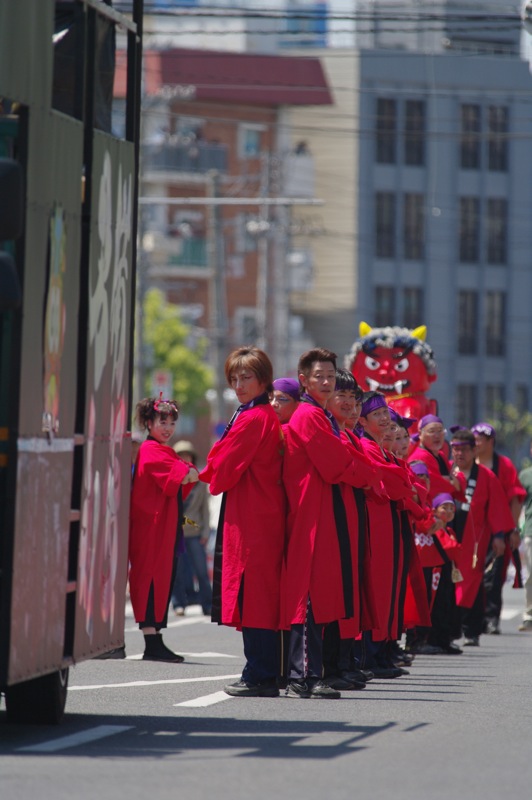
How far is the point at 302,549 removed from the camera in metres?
11.4

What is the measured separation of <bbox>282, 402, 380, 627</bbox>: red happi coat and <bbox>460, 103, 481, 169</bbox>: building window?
2712 inches

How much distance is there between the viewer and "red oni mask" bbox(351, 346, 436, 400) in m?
19.8

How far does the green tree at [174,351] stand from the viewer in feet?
210

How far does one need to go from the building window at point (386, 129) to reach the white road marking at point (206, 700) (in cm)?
6487

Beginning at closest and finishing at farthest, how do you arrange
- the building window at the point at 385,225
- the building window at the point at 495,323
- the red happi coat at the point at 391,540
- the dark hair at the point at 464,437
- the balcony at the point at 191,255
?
the red happi coat at the point at 391,540, the dark hair at the point at 464,437, the balcony at the point at 191,255, the building window at the point at 385,225, the building window at the point at 495,323

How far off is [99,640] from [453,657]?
22.5 ft

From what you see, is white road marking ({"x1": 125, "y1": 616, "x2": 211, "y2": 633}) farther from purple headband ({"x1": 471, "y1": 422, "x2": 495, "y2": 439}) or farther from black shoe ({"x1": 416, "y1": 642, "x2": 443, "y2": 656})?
black shoe ({"x1": 416, "y1": 642, "x2": 443, "y2": 656})

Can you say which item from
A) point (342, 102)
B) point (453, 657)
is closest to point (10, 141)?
point (453, 657)

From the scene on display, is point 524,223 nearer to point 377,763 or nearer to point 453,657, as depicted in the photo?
point 453,657

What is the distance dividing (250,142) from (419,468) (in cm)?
6107

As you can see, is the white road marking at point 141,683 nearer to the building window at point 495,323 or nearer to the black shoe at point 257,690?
the black shoe at point 257,690

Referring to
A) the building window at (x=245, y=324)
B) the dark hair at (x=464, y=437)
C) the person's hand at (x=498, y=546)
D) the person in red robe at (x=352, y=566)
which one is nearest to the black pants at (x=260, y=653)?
the person in red robe at (x=352, y=566)

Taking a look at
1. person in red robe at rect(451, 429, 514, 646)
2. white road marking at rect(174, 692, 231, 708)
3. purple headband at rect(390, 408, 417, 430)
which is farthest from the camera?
person in red robe at rect(451, 429, 514, 646)

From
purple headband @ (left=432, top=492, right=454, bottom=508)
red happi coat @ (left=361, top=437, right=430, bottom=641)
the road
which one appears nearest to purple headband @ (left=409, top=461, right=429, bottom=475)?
purple headband @ (left=432, top=492, right=454, bottom=508)
